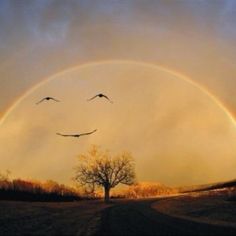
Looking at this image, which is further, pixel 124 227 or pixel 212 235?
pixel 124 227

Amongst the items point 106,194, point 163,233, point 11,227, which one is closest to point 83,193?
point 106,194

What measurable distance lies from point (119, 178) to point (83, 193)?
8.02 metres

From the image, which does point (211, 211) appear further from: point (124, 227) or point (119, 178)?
point (119, 178)

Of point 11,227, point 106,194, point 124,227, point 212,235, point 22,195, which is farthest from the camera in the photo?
point 106,194

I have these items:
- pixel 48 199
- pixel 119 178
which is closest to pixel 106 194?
pixel 119 178

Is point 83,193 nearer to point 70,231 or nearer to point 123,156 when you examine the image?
point 123,156

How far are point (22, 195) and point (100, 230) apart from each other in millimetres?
53892

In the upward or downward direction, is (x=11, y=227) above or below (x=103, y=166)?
below

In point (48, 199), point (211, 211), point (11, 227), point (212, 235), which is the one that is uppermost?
point (48, 199)

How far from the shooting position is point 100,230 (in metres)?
25.1

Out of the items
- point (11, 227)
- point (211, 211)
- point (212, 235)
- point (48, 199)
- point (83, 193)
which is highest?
point (83, 193)

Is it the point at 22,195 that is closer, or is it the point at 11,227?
the point at 11,227

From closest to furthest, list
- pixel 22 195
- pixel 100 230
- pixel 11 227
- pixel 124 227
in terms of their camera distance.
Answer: pixel 100 230 < pixel 124 227 < pixel 11 227 < pixel 22 195

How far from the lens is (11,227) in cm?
2981
